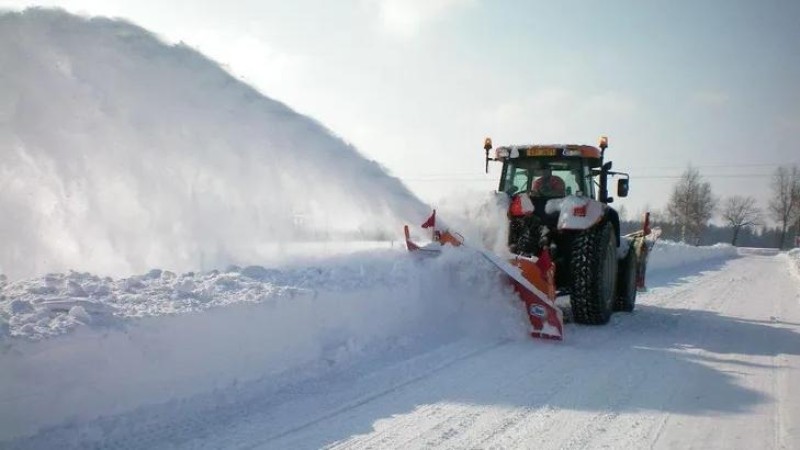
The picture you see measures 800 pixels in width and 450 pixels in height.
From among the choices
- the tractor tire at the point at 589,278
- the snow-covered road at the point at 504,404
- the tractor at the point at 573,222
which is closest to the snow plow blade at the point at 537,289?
the snow-covered road at the point at 504,404

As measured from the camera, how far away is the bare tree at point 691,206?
51.7m

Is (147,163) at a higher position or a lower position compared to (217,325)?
higher

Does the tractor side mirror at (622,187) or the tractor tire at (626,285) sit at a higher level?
the tractor side mirror at (622,187)

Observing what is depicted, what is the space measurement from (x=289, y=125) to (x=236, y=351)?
349cm

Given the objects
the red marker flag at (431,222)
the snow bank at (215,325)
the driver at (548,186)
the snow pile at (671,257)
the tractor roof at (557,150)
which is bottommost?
the snow pile at (671,257)

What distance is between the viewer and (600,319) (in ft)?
21.8

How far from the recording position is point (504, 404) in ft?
12.0

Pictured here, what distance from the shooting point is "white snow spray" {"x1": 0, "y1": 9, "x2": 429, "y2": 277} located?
Result: 521 centimetres

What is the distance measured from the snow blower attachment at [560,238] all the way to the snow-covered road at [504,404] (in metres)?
0.63

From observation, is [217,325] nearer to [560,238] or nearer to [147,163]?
[147,163]

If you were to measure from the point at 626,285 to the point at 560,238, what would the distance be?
1.80 metres

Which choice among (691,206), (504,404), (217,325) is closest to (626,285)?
(504,404)

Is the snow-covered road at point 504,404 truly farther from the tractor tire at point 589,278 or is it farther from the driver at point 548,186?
the driver at point 548,186

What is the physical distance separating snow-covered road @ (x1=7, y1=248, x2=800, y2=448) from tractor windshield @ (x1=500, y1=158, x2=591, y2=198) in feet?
7.50
